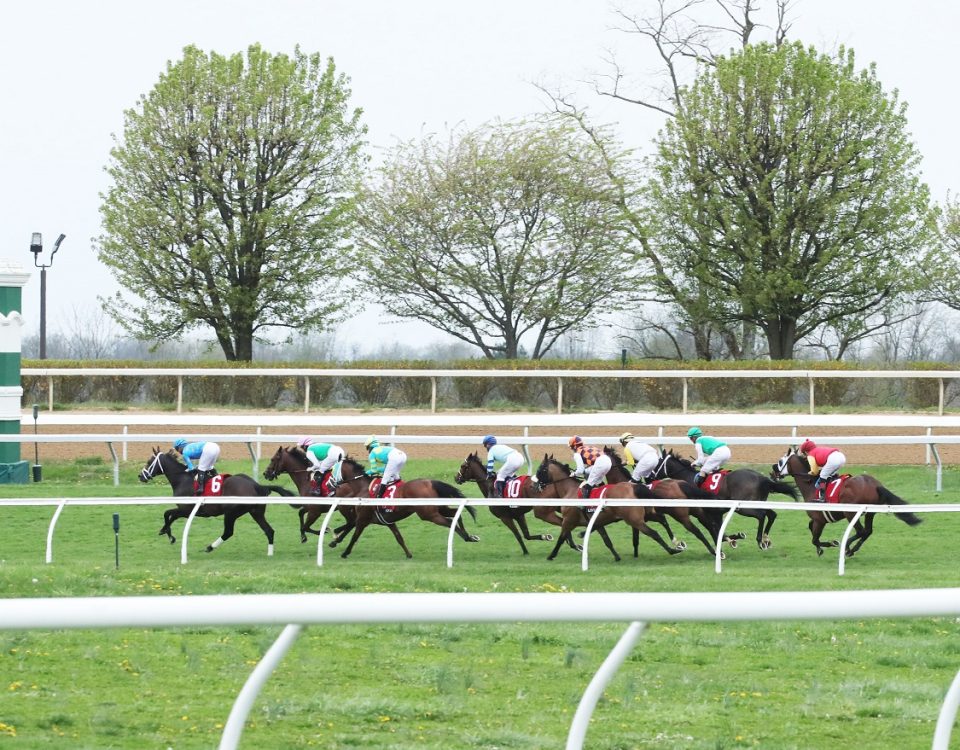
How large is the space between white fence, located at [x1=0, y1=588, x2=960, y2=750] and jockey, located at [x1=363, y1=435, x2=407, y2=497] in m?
8.57

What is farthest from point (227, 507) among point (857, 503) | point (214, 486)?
point (857, 503)

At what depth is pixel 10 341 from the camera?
15781 mm

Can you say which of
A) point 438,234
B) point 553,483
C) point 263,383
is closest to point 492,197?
point 438,234

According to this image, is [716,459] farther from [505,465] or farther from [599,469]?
[505,465]

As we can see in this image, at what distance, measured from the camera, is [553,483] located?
11148 millimetres

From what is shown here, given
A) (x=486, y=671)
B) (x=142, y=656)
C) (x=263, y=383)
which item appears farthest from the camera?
(x=263, y=383)

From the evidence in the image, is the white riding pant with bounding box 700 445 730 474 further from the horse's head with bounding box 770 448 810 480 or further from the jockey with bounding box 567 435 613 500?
the jockey with bounding box 567 435 613 500

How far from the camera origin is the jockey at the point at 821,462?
10.9 metres

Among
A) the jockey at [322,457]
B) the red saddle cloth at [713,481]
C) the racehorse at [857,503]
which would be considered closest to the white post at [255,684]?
the racehorse at [857,503]

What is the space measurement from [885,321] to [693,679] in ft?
79.8

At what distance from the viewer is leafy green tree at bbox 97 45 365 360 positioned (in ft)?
85.7

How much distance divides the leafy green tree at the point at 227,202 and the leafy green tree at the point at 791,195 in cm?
682

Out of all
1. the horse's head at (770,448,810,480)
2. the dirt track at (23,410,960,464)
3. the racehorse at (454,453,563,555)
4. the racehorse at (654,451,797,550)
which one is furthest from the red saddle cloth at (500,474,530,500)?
the dirt track at (23,410,960,464)

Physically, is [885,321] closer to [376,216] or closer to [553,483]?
[376,216]
